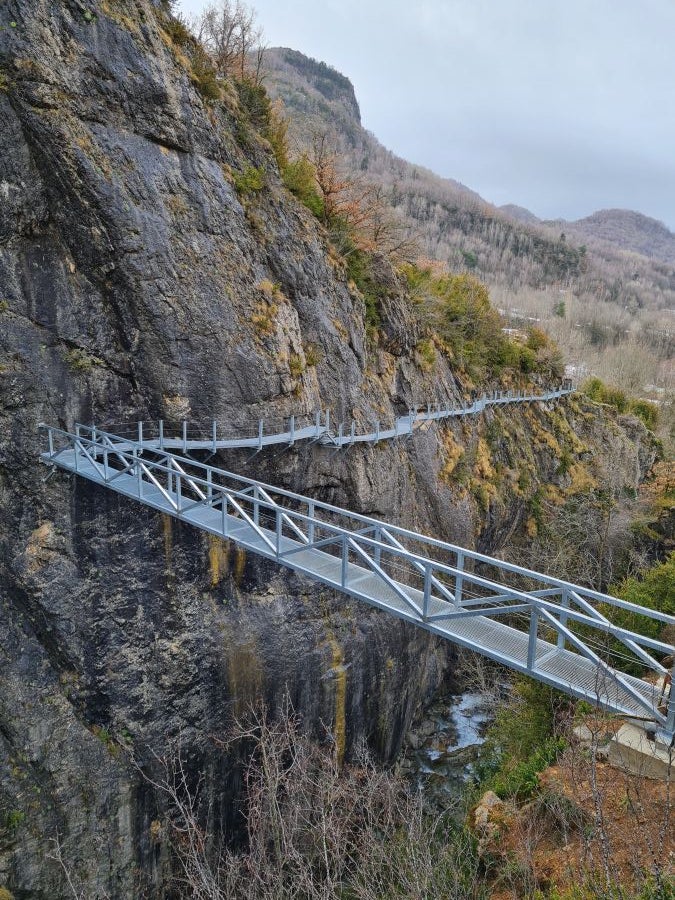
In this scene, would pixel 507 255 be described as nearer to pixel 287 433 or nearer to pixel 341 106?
pixel 341 106

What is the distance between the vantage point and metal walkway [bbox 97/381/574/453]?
11.3 metres

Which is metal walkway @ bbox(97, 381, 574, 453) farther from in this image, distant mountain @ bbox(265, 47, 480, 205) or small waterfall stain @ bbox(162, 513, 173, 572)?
distant mountain @ bbox(265, 47, 480, 205)

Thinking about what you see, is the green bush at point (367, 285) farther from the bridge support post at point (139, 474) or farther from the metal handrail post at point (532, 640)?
the metal handrail post at point (532, 640)

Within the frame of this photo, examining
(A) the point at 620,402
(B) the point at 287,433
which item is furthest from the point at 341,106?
(B) the point at 287,433

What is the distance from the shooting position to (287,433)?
1320cm

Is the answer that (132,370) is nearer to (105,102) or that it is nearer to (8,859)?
(105,102)

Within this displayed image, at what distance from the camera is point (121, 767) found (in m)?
10.4

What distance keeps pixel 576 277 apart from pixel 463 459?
10180cm

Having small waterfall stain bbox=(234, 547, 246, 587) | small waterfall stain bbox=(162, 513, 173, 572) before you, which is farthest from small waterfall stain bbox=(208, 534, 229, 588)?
small waterfall stain bbox=(162, 513, 173, 572)

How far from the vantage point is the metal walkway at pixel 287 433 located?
1131 centimetres

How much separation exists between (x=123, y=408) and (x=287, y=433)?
3.84m

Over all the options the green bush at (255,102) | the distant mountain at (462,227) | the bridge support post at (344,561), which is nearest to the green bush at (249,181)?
the green bush at (255,102)

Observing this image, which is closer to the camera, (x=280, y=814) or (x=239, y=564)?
(x=280, y=814)

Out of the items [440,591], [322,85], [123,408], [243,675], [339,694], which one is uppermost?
[322,85]
